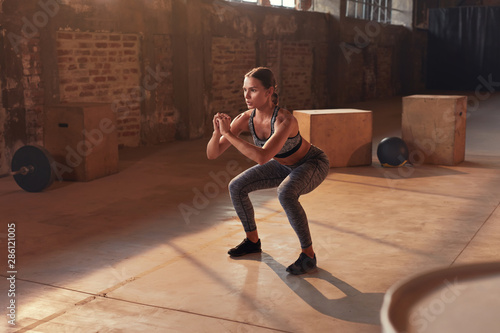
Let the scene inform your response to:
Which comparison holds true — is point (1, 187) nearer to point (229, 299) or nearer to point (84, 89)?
point (84, 89)

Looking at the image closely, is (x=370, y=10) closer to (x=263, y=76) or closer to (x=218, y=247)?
(x=218, y=247)

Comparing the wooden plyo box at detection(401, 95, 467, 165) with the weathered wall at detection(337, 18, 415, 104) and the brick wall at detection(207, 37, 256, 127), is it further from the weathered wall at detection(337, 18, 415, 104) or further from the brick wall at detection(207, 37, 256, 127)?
the weathered wall at detection(337, 18, 415, 104)

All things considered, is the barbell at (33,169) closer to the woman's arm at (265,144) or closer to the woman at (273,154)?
the woman at (273,154)

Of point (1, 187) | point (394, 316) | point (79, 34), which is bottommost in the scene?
point (1, 187)

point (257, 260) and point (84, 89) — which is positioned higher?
point (84, 89)

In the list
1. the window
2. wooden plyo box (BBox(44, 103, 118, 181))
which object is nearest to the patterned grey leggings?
wooden plyo box (BBox(44, 103, 118, 181))

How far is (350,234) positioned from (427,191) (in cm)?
188

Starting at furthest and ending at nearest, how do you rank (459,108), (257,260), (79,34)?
(79,34), (459,108), (257,260)

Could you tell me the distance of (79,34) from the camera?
8.63 m

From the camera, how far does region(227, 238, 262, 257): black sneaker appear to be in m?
4.32

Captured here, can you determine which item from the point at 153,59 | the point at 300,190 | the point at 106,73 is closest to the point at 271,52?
the point at 153,59

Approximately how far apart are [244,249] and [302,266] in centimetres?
55

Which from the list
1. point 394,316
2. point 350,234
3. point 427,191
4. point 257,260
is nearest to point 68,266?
point 257,260

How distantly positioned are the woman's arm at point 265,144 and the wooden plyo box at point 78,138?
3806 millimetres
